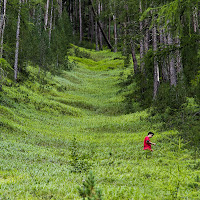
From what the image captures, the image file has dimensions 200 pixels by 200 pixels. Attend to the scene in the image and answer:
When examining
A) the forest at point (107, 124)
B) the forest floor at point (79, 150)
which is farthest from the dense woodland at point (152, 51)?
the forest floor at point (79, 150)

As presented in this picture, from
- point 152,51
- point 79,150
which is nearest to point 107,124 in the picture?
point 79,150

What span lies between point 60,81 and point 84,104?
6.78 metres

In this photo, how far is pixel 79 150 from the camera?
37.4ft

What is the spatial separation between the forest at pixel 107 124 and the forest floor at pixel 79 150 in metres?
0.04

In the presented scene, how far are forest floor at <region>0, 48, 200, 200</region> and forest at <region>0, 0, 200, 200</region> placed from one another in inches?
1.6

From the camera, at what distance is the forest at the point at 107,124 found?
6.10m

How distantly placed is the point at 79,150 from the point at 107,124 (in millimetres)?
5560

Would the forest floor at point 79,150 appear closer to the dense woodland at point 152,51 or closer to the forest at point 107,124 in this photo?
the forest at point 107,124

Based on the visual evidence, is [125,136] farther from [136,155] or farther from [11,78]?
[11,78]

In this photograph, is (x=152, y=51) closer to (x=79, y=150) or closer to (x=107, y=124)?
(x=79, y=150)

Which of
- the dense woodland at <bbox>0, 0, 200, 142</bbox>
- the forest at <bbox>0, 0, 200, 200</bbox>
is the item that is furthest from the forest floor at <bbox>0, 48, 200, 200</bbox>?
the dense woodland at <bbox>0, 0, 200, 142</bbox>

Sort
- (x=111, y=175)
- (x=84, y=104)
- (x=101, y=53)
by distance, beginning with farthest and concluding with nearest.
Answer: (x=101, y=53) → (x=84, y=104) → (x=111, y=175)

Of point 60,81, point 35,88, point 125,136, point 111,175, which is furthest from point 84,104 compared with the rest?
point 111,175

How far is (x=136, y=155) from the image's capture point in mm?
10422
